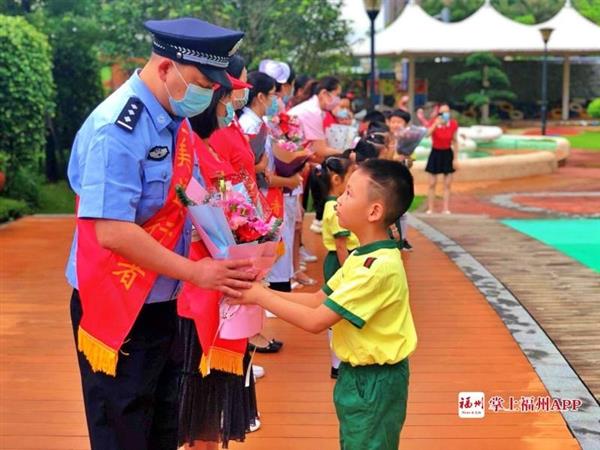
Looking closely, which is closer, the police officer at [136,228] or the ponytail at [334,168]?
the police officer at [136,228]

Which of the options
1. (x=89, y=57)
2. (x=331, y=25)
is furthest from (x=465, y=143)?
(x=89, y=57)

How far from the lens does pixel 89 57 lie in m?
14.1

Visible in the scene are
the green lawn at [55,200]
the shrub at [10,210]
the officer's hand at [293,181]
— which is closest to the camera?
the officer's hand at [293,181]

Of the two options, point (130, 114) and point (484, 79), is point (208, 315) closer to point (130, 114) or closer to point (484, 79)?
point (130, 114)

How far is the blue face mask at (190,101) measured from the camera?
2201mm

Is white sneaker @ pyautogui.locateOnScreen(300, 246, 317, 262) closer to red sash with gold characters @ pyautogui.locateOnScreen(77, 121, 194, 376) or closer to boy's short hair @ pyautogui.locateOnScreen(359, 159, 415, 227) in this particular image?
boy's short hair @ pyautogui.locateOnScreen(359, 159, 415, 227)

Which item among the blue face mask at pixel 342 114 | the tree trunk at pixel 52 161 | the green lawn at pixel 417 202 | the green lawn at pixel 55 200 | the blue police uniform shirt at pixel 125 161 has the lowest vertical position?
the green lawn at pixel 417 202

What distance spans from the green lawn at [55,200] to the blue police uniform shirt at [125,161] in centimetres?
942

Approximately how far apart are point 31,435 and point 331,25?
44.6 ft

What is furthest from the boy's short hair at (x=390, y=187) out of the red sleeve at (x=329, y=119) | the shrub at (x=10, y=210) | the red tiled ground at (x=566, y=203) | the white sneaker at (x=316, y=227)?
the red tiled ground at (x=566, y=203)

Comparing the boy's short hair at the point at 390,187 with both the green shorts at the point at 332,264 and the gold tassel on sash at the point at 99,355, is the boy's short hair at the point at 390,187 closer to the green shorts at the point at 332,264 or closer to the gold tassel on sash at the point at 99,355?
the gold tassel on sash at the point at 99,355

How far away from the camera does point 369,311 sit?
88.6 inches

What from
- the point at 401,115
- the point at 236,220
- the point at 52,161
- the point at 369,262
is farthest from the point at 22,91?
the point at 369,262

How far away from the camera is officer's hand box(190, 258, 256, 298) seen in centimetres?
216
